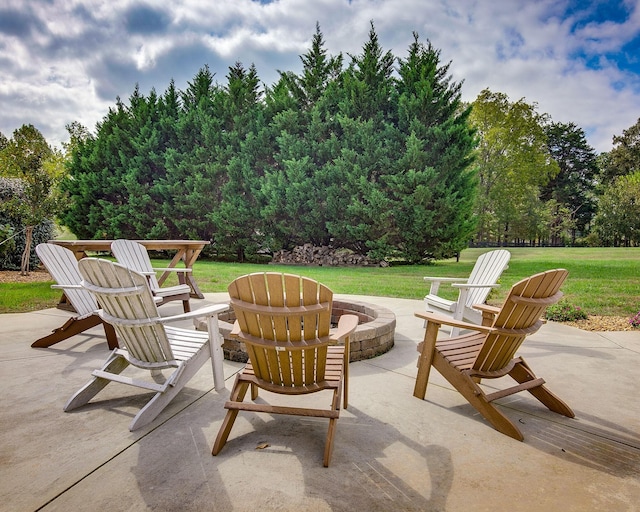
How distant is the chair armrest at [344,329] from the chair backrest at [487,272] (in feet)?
6.47

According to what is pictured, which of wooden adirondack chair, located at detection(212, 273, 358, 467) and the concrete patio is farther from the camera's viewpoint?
wooden adirondack chair, located at detection(212, 273, 358, 467)

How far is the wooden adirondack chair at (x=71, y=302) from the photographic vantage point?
3332 millimetres

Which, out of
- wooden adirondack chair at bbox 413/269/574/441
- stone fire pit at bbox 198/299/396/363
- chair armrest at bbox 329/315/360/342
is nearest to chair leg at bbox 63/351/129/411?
stone fire pit at bbox 198/299/396/363

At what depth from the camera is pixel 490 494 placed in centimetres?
151

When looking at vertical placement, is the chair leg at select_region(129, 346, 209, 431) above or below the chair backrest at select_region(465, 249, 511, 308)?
below

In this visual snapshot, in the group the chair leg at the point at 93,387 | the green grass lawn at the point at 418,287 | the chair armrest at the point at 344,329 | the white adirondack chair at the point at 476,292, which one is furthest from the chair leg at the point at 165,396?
the green grass lawn at the point at 418,287

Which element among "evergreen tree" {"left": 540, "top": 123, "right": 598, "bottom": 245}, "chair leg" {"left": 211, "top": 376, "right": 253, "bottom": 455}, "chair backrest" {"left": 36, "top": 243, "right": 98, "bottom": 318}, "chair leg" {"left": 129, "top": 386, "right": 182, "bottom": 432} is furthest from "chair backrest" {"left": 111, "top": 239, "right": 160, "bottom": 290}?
"evergreen tree" {"left": 540, "top": 123, "right": 598, "bottom": 245}

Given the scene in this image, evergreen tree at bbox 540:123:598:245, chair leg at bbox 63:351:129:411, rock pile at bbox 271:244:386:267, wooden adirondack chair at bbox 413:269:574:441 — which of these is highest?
evergreen tree at bbox 540:123:598:245

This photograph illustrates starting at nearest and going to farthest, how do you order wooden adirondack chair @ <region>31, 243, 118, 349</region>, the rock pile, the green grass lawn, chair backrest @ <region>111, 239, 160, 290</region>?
wooden adirondack chair @ <region>31, 243, 118, 349</region> → chair backrest @ <region>111, 239, 160, 290</region> → the green grass lawn → the rock pile

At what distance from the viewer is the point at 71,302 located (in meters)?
3.33

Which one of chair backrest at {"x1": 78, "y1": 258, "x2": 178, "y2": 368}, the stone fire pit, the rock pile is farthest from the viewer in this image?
the rock pile

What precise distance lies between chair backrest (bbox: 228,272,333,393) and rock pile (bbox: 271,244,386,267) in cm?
1095

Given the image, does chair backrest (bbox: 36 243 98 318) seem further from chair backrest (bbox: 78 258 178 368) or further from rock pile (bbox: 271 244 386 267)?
rock pile (bbox: 271 244 386 267)

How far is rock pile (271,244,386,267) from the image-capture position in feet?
42.2
